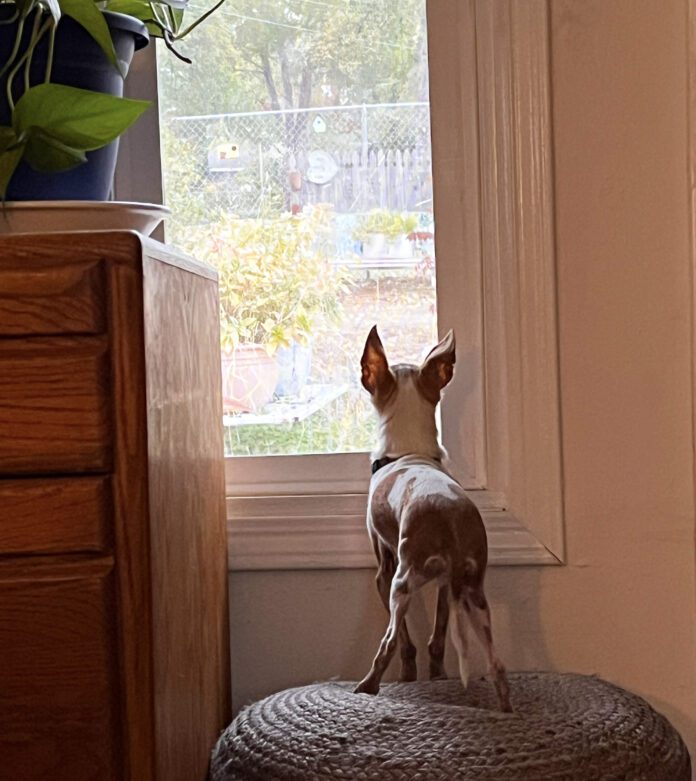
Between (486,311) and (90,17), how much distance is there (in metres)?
0.60

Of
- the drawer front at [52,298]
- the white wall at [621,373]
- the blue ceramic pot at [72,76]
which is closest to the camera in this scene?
the drawer front at [52,298]

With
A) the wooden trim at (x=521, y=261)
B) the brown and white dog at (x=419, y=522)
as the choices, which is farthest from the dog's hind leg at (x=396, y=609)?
the wooden trim at (x=521, y=261)

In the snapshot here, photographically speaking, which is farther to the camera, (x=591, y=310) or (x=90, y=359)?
(x=591, y=310)

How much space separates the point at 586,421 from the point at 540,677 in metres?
0.33

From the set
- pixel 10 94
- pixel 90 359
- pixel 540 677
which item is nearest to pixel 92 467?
pixel 90 359

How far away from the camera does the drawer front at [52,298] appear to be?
0.92 meters

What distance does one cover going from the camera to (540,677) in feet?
4.04

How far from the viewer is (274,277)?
1.48 meters

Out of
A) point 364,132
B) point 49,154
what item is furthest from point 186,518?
point 364,132

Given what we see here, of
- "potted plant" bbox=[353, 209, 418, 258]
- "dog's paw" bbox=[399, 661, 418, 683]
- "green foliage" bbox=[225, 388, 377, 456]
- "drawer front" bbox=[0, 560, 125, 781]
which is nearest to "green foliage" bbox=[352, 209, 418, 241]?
"potted plant" bbox=[353, 209, 418, 258]

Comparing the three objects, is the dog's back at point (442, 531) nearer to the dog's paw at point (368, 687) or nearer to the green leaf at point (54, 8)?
the dog's paw at point (368, 687)

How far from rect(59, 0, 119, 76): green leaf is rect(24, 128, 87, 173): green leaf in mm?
119

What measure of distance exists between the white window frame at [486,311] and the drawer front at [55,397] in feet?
1.74

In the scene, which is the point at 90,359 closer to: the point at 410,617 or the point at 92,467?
the point at 92,467
